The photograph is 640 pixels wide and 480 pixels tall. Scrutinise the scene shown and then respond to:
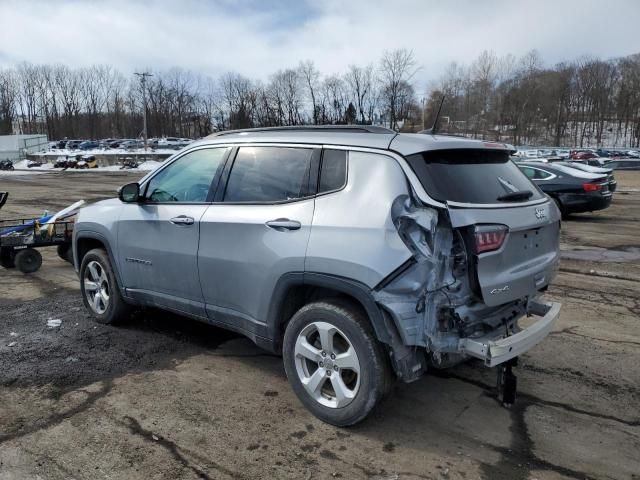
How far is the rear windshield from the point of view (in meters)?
3.13

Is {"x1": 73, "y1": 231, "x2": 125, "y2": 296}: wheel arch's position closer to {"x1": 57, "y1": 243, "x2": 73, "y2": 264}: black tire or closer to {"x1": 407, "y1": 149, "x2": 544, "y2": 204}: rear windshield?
{"x1": 57, "y1": 243, "x2": 73, "y2": 264}: black tire

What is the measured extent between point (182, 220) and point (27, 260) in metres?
4.80

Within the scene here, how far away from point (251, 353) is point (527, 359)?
2.44 metres

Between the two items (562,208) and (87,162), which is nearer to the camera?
(562,208)

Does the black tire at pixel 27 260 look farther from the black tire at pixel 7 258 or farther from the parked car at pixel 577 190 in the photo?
the parked car at pixel 577 190

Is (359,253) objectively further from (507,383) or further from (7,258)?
(7,258)

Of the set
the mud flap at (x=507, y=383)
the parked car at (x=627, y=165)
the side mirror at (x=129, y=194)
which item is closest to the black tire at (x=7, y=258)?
the side mirror at (x=129, y=194)

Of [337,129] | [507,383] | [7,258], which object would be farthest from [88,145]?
[507,383]

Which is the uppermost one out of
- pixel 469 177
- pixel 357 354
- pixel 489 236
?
pixel 469 177

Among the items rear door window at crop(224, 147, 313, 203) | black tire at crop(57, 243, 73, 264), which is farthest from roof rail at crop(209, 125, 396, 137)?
black tire at crop(57, 243, 73, 264)

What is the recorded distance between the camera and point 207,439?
10.7ft

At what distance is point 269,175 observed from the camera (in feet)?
12.5

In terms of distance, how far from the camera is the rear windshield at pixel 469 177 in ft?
10.3

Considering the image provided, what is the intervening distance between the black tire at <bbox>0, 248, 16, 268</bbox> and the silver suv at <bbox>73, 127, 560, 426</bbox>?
185 inches
